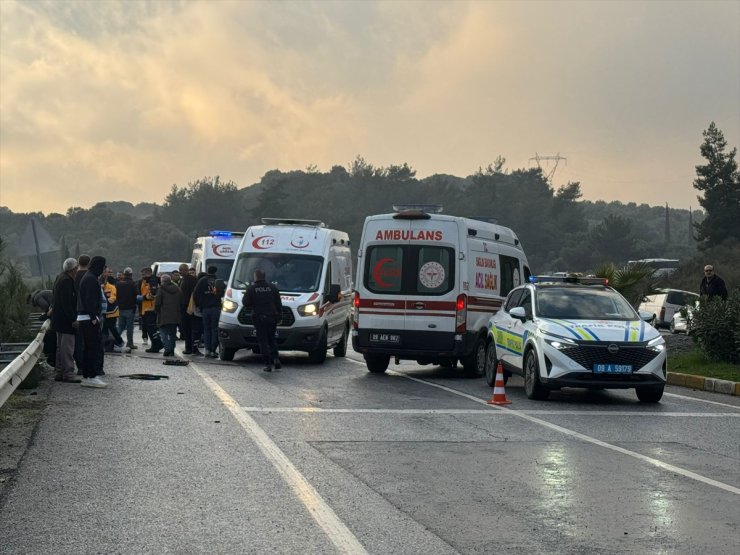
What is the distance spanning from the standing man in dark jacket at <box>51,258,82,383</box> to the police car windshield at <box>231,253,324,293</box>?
20.3ft

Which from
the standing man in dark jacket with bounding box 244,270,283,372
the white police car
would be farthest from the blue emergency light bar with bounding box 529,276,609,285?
the standing man in dark jacket with bounding box 244,270,283,372

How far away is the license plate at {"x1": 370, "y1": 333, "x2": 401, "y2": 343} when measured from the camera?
62.3 ft

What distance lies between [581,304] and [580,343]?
1.64 metres

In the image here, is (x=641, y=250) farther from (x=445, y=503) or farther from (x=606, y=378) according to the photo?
(x=445, y=503)

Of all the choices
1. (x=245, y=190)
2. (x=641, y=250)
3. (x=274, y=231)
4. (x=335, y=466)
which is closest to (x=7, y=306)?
(x=274, y=231)

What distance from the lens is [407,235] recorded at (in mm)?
19328

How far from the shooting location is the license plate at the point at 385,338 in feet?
62.3

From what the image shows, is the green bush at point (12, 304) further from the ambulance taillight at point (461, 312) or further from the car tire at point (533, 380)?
the car tire at point (533, 380)

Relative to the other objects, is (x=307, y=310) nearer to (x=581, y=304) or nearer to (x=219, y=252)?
(x=581, y=304)

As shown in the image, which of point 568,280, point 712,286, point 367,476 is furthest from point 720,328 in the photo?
point 367,476

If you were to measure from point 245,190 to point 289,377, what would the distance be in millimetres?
173466

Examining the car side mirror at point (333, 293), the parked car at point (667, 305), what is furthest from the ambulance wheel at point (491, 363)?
the parked car at point (667, 305)

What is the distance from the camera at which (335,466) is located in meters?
9.33

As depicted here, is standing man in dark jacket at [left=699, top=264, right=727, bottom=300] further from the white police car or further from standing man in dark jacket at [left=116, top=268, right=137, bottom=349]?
standing man in dark jacket at [left=116, top=268, right=137, bottom=349]
